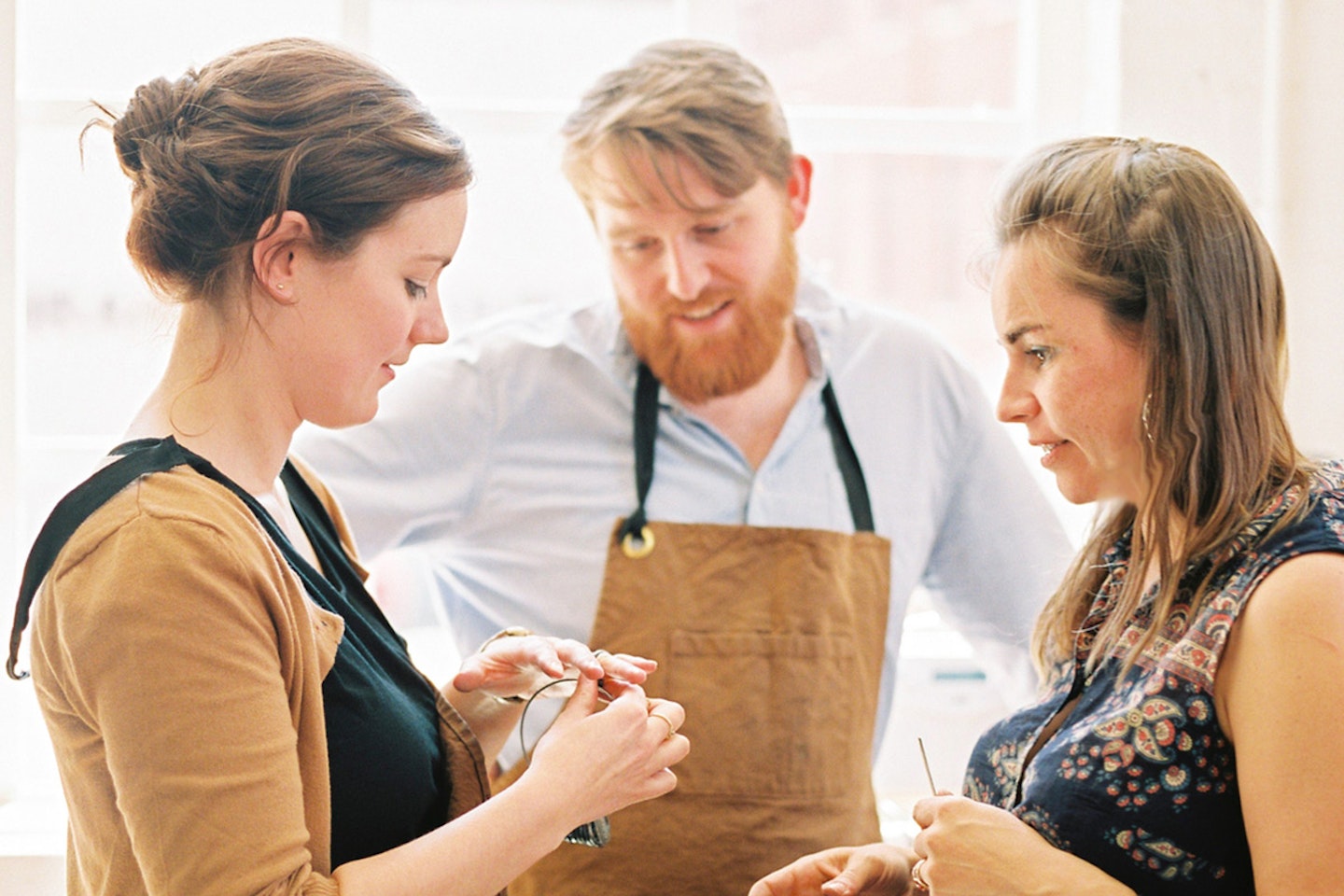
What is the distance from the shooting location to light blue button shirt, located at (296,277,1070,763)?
190 centimetres

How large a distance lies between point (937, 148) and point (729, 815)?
133 cm

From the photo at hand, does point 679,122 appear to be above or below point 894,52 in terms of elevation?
below

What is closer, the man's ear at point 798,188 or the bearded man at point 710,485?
the bearded man at point 710,485

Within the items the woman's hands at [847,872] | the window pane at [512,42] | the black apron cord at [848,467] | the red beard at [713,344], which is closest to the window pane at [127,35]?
the window pane at [512,42]

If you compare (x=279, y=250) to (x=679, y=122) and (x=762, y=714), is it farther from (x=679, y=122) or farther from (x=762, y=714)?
(x=762, y=714)

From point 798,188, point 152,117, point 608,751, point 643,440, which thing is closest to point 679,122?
point 798,188

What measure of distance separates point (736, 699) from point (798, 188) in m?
0.82

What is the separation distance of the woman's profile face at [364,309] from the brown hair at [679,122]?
2.08 ft

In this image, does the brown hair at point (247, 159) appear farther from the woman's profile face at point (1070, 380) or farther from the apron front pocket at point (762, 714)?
→ the apron front pocket at point (762, 714)

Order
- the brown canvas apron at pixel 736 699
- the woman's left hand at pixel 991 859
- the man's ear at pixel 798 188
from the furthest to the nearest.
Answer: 1. the man's ear at pixel 798 188
2. the brown canvas apron at pixel 736 699
3. the woman's left hand at pixel 991 859

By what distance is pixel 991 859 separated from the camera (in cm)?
124

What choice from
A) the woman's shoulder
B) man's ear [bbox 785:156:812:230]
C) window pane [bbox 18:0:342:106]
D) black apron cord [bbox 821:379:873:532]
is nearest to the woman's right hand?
the woman's shoulder

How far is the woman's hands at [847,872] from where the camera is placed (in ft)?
4.74

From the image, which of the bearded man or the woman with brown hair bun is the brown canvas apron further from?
the woman with brown hair bun
